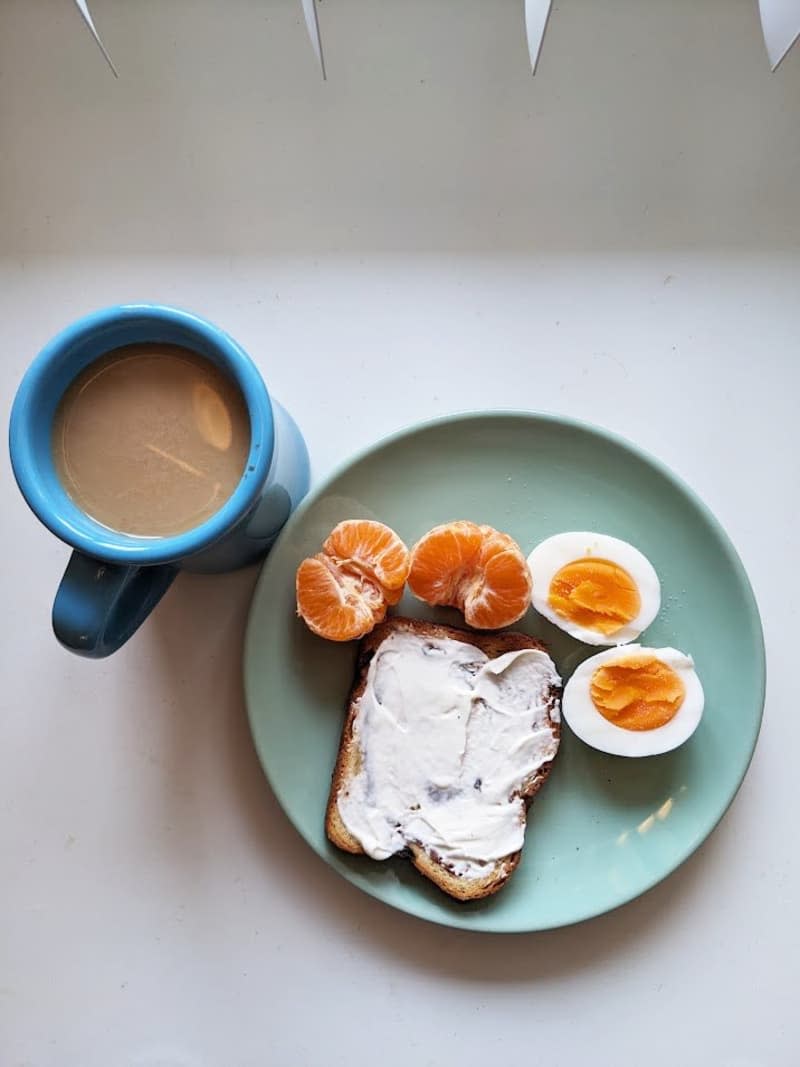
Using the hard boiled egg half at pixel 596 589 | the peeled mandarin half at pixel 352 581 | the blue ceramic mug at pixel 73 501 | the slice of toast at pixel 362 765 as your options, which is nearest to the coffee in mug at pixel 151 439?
the blue ceramic mug at pixel 73 501

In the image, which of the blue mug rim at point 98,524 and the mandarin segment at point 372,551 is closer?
the blue mug rim at point 98,524

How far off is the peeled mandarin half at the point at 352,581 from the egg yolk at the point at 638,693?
280 millimetres

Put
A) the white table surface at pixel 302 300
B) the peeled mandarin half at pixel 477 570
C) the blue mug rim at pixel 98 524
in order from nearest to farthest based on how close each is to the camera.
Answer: the blue mug rim at pixel 98 524 → the peeled mandarin half at pixel 477 570 → the white table surface at pixel 302 300

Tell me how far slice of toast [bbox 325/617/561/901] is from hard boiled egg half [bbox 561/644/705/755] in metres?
0.04

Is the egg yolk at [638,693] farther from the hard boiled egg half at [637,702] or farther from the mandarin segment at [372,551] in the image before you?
the mandarin segment at [372,551]

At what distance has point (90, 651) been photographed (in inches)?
39.6

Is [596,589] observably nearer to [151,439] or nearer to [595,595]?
[595,595]

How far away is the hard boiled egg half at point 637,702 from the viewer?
3.83ft

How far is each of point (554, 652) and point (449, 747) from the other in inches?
7.1

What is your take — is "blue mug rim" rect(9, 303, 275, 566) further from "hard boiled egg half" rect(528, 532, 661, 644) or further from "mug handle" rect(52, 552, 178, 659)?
"hard boiled egg half" rect(528, 532, 661, 644)

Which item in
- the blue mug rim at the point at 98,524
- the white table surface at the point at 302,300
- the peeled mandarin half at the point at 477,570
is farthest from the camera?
the white table surface at the point at 302,300

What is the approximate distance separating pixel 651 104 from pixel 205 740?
1.05 metres

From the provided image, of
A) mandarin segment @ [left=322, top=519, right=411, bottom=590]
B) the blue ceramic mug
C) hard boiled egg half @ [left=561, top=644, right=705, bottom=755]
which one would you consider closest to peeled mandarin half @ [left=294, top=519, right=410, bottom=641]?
mandarin segment @ [left=322, top=519, right=411, bottom=590]

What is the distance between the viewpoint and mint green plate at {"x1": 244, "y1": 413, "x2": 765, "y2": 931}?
1177mm
